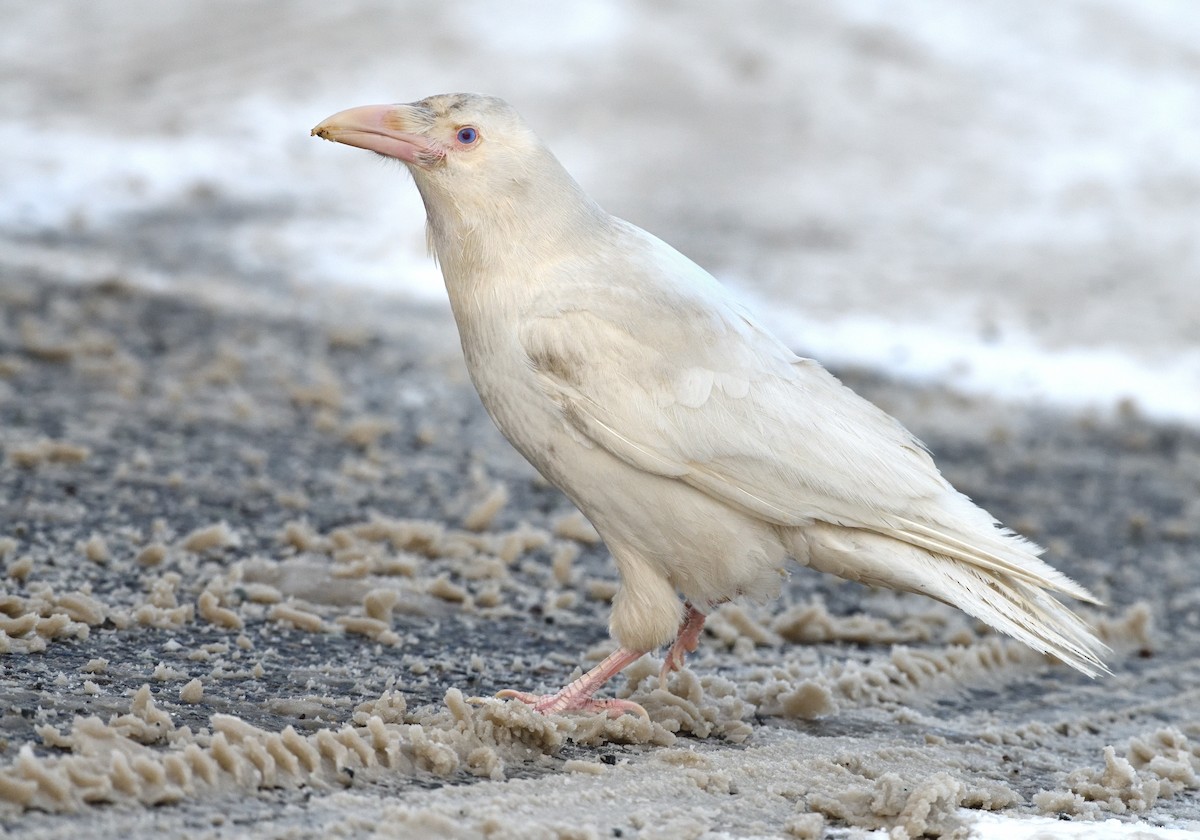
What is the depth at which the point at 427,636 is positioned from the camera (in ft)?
12.8

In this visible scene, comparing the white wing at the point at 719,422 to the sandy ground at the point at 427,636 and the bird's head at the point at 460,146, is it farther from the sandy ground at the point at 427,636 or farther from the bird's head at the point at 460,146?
the sandy ground at the point at 427,636

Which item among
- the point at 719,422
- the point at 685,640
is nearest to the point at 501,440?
the point at 685,640

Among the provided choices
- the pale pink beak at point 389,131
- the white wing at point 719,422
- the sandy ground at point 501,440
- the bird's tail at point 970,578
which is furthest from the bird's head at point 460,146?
the sandy ground at point 501,440

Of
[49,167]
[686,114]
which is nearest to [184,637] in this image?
[49,167]

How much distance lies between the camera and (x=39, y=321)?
6.57 meters

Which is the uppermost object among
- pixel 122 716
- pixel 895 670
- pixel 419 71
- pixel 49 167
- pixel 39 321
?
pixel 419 71

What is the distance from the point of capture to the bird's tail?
10.2 ft

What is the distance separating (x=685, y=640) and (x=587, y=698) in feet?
1.25

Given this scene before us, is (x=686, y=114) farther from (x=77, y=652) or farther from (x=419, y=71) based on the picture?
(x=77, y=652)

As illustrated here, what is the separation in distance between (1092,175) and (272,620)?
9.32 m

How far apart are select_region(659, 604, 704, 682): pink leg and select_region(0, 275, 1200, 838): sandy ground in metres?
0.07

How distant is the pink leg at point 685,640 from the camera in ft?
11.6

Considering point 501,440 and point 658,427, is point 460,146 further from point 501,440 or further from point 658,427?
point 501,440

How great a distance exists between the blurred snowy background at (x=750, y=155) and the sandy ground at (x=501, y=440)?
48 millimetres
